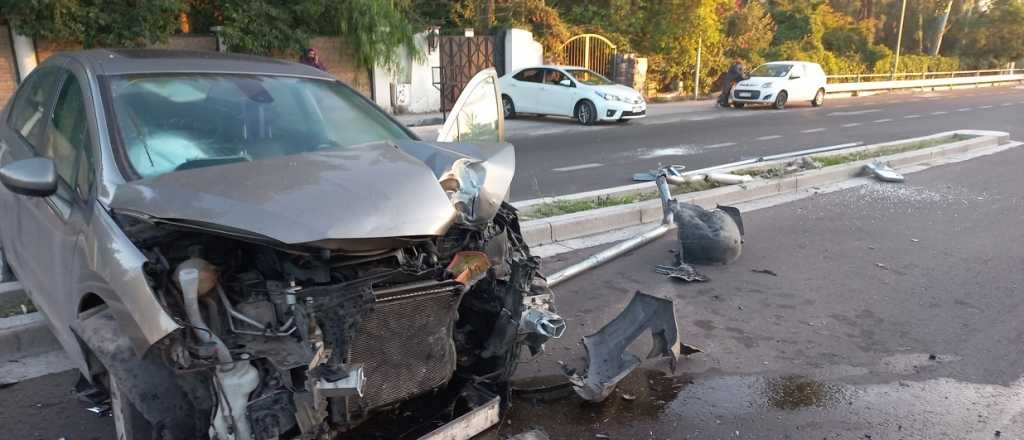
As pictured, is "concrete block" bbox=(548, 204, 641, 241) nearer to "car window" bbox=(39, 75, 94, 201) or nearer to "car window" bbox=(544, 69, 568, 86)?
"car window" bbox=(39, 75, 94, 201)

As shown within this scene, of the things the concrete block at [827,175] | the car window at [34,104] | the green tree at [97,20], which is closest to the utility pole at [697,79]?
the concrete block at [827,175]

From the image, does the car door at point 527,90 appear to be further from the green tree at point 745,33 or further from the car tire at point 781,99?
the green tree at point 745,33

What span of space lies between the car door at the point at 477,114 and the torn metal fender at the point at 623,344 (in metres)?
1.53

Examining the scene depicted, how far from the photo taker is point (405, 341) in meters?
2.75

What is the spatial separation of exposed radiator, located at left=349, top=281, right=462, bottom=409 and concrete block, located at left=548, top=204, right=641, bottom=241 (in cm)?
391

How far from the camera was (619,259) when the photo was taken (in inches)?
244

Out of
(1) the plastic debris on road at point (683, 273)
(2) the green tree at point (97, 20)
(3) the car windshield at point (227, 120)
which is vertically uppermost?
(2) the green tree at point (97, 20)

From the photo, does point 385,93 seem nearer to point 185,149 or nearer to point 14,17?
point 14,17

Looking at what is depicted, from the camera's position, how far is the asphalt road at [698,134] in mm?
10820

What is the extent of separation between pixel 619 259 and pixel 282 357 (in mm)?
4171

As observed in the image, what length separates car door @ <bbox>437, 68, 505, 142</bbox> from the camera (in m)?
4.41

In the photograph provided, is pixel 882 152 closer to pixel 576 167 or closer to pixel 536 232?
pixel 576 167

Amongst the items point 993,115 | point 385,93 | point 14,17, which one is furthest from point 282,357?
point 993,115

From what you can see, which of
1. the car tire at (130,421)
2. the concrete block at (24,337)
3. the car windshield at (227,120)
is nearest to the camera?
the car tire at (130,421)
